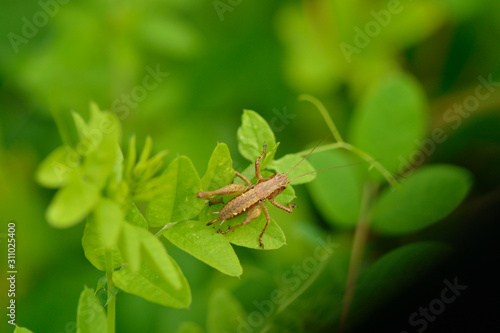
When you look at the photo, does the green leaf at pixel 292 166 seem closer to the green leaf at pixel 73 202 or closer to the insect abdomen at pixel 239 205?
the insect abdomen at pixel 239 205

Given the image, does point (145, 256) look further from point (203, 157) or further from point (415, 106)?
point (203, 157)

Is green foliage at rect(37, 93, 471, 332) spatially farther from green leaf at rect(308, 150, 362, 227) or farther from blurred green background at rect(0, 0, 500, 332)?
blurred green background at rect(0, 0, 500, 332)

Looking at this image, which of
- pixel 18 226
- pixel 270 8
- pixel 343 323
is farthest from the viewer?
pixel 270 8

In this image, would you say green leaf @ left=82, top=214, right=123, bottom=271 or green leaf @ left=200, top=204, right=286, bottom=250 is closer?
green leaf @ left=82, top=214, right=123, bottom=271

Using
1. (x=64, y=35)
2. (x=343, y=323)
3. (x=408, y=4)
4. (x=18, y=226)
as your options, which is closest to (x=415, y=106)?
(x=343, y=323)

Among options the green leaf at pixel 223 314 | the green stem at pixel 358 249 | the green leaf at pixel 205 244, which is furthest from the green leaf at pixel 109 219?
the green stem at pixel 358 249

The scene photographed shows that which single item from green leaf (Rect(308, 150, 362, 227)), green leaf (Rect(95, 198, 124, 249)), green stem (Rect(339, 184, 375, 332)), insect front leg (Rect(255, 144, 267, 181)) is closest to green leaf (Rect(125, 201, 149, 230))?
green leaf (Rect(95, 198, 124, 249))

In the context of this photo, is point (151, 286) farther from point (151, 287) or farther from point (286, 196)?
point (286, 196)
